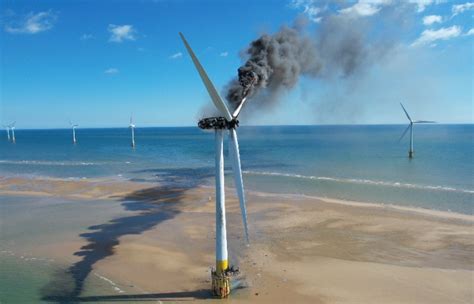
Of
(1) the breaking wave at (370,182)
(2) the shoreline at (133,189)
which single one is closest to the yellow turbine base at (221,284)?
(2) the shoreline at (133,189)

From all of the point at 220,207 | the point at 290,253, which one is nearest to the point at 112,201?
the point at 290,253

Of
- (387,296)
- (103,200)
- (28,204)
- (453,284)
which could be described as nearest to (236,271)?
(387,296)

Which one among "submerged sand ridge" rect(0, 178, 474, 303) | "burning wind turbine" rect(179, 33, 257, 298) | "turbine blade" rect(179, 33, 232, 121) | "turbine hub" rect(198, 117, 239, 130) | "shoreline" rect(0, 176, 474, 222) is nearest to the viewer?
"turbine blade" rect(179, 33, 232, 121)

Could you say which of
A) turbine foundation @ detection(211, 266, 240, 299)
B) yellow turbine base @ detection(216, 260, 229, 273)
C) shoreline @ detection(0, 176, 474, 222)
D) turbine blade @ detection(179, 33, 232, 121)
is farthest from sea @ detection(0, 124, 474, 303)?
turbine blade @ detection(179, 33, 232, 121)

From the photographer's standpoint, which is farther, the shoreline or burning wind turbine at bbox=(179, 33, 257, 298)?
the shoreline

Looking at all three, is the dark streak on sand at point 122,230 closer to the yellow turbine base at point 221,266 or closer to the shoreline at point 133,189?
the yellow turbine base at point 221,266

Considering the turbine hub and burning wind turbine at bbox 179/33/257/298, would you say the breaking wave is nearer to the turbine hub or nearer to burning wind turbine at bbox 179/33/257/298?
burning wind turbine at bbox 179/33/257/298
